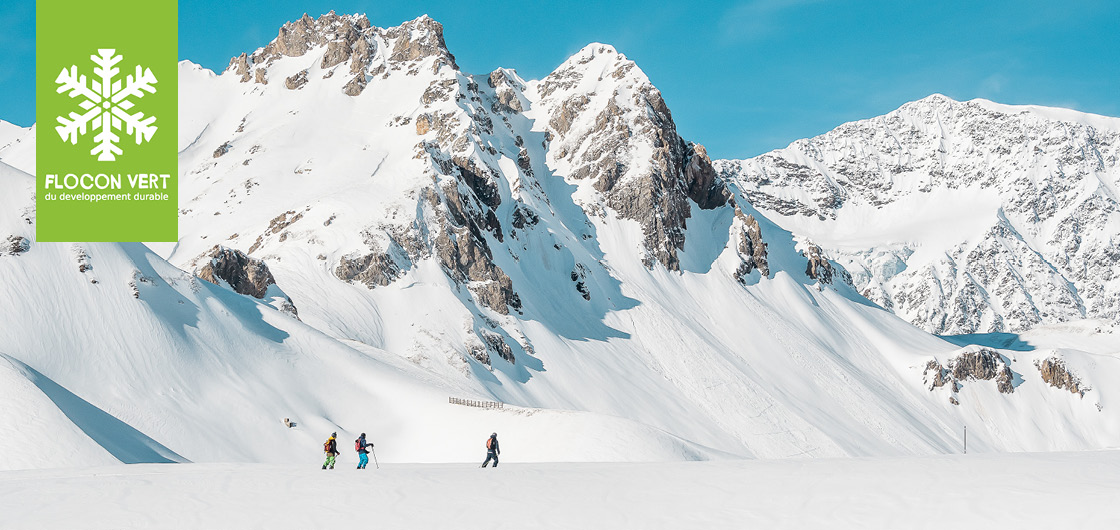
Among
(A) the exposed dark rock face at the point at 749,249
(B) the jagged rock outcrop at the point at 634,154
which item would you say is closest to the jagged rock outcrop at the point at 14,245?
(B) the jagged rock outcrop at the point at 634,154

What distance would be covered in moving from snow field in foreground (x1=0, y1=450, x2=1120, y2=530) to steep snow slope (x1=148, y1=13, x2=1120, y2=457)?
50.9m

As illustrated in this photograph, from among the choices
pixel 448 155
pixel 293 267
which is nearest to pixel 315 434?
pixel 293 267

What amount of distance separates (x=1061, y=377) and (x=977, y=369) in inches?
698

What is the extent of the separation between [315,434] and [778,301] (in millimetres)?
109249

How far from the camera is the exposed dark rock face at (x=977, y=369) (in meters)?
150

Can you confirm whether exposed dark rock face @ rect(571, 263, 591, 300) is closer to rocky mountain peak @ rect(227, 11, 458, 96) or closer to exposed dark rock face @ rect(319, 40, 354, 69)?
rocky mountain peak @ rect(227, 11, 458, 96)

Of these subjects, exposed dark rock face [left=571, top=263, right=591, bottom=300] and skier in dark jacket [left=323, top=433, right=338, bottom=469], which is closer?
skier in dark jacket [left=323, top=433, right=338, bottom=469]

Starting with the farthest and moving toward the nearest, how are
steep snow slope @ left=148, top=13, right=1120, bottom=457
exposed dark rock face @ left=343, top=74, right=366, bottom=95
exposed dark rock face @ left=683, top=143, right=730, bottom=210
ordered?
exposed dark rock face @ left=683, top=143, right=730, bottom=210 < exposed dark rock face @ left=343, top=74, right=366, bottom=95 < steep snow slope @ left=148, top=13, right=1120, bottom=457

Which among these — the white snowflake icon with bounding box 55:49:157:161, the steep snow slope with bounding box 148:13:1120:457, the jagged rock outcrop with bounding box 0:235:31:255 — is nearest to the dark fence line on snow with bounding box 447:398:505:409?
the steep snow slope with bounding box 148:13:1120:457

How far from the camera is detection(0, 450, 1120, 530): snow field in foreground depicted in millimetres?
22031

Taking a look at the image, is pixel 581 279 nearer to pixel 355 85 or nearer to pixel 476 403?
pixel 476 403

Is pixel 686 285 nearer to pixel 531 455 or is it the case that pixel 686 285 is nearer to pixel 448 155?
pixel 448 155

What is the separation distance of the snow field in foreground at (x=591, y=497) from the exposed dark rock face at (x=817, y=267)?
148 m

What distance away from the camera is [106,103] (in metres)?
52.6
